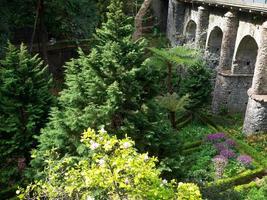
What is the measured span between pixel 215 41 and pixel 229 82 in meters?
4.41

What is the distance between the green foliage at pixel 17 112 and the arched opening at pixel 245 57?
13.8 metres

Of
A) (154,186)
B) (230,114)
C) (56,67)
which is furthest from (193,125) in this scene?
(154,186)

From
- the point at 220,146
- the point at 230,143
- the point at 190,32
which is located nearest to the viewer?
the point at 220,146

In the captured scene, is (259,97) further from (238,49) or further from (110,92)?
(110,92)

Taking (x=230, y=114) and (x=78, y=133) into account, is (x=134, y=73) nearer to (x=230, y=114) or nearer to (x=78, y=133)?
(x=78, y=133)

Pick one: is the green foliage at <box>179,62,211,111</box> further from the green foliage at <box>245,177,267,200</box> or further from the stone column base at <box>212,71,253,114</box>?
the green foliage at <box>245,177,267,200</box>

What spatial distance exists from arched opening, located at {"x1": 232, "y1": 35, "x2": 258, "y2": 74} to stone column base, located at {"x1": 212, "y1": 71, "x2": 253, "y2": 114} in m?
0.39

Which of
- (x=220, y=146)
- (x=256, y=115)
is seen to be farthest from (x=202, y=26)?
(x=220, y=146)

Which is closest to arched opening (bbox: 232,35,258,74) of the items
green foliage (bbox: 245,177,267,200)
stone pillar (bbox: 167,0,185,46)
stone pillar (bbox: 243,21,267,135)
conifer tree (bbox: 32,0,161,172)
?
stone pillar (bbox: 243,21,267,135)

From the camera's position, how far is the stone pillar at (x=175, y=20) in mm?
33750

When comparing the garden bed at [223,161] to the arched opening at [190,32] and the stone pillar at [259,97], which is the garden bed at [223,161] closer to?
the stone pillar at [259,97]

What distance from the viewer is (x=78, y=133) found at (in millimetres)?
12641

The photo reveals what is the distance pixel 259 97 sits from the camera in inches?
866

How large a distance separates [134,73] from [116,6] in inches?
95.1
